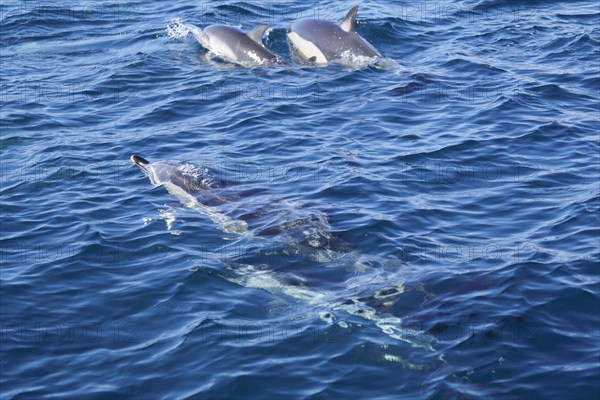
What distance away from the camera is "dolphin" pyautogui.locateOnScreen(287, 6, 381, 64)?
20.6 metres

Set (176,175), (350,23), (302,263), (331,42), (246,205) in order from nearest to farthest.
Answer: (302,263)
(246,205)
(176,175)
(331,42)
(350,23)

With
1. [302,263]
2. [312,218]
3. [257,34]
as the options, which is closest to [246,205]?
[312,218]

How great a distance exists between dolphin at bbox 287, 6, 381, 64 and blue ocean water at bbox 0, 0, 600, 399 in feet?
1.69

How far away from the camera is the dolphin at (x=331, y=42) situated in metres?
20.6

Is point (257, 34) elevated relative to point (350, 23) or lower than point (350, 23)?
lower

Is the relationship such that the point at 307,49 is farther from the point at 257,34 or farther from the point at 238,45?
the point at 238,45

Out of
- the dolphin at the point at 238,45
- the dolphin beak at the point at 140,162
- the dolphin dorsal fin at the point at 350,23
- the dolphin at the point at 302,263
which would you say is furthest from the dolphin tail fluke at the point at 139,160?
the dolphin dorsal fin at the point at 350,23

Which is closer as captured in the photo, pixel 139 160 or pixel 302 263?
pixel 302 263

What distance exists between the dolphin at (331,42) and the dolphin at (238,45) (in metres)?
0.75

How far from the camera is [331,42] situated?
20.9 metres

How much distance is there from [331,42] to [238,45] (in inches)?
81.8

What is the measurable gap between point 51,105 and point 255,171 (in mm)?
5593

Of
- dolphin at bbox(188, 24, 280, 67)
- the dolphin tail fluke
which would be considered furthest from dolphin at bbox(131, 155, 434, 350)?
dolphin at bbox(188, 24, 280, 67)

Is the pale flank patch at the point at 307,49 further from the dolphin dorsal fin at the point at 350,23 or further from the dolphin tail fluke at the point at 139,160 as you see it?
the dolphin tail fluke at the point at 139,160
